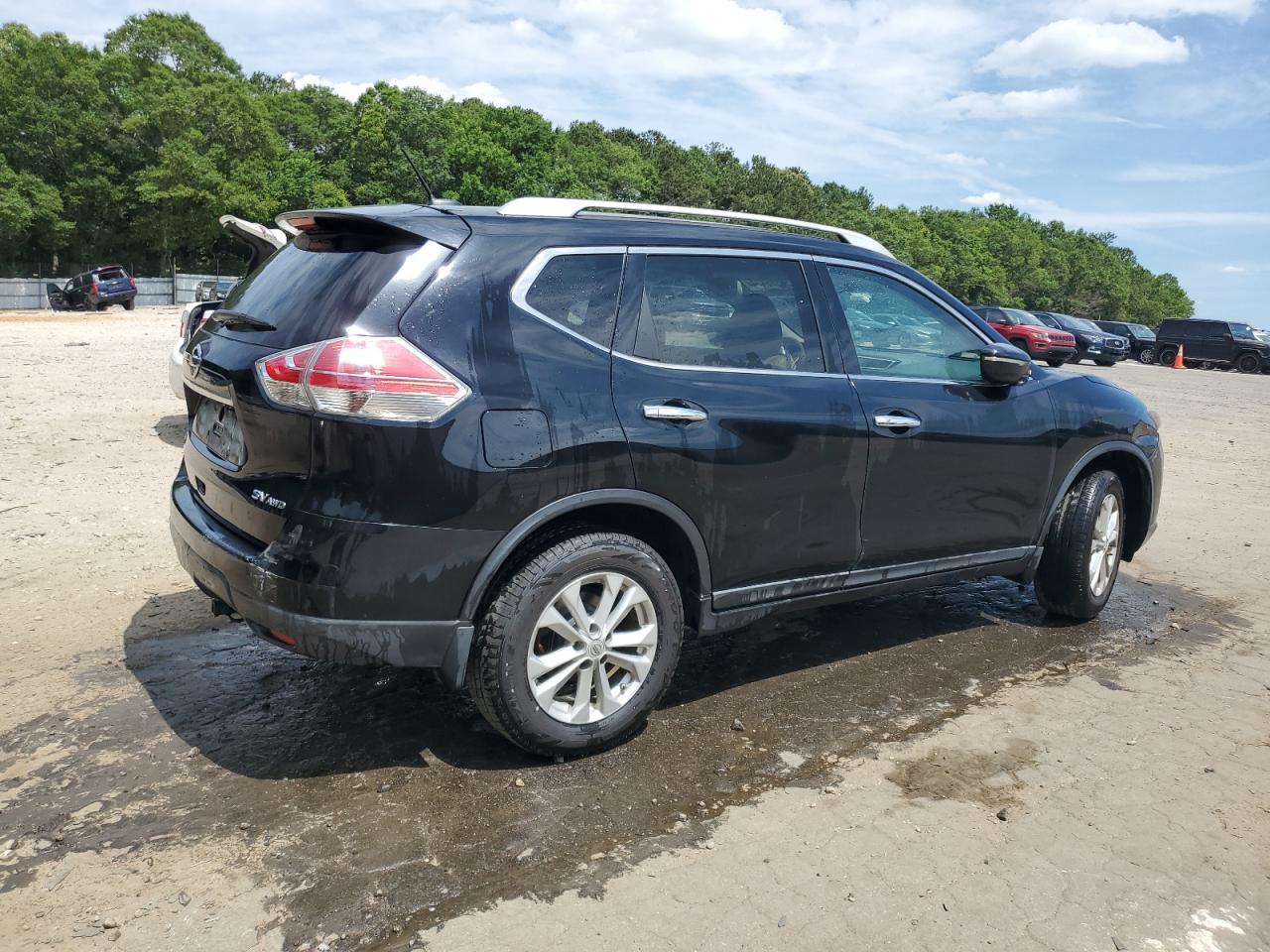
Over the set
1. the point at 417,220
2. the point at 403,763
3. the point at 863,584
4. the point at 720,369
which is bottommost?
the point at 403,763

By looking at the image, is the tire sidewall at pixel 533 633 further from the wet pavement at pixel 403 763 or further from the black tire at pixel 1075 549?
the black tire at pixel 1075 549

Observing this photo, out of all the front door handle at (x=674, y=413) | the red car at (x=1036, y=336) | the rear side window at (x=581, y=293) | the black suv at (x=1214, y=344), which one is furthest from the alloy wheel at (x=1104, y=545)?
the black suv at (x=1214, y=344)

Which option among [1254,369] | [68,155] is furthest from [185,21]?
[1254,369]

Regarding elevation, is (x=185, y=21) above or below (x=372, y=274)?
above

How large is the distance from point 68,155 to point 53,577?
59950 mm

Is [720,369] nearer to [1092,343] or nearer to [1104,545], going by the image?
[1104,545]

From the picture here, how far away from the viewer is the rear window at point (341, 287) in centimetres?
326

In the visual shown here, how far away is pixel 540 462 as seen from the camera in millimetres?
3334

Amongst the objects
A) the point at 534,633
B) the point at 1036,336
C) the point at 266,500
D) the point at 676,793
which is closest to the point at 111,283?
the point at 1036,336

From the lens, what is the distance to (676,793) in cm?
346

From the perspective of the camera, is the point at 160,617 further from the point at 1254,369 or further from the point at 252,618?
the point at 1254,369

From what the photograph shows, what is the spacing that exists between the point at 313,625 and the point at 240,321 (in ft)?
3.83

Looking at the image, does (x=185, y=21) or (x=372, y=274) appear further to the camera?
(x=185, y=21)

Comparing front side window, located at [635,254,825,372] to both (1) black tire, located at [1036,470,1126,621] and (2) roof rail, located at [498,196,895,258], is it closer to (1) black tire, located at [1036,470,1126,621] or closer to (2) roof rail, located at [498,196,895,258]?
(2) roof rail, located at [498,196,895,258]
